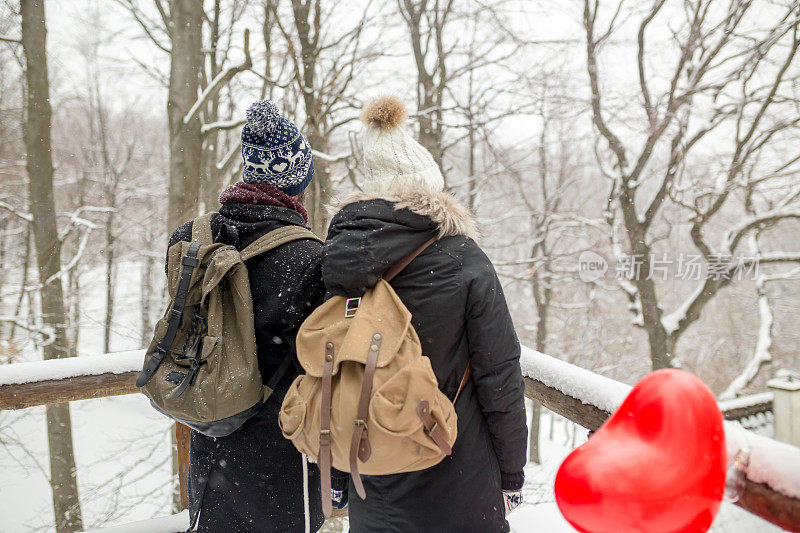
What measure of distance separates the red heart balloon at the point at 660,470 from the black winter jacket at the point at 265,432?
1.20m

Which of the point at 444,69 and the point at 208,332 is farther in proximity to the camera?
the point at 444,69

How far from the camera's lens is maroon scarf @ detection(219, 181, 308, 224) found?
5.82ft

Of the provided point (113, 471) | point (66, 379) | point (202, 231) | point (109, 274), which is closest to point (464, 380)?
point (202, 231)

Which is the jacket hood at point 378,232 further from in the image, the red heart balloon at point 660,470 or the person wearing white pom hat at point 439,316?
the red heart balloon at point 660,470

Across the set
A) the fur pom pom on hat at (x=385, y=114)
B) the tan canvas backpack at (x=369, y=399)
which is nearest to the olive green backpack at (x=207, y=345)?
the tan canvas backpack at (x=369, y=399)

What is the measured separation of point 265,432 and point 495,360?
895mm

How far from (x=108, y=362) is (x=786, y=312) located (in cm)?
1434

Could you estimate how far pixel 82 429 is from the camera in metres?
15.1

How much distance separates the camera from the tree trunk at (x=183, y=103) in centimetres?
589

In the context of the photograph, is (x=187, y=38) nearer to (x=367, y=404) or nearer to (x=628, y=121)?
(x=367, y=404)

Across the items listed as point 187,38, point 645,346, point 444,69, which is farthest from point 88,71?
point 645,346

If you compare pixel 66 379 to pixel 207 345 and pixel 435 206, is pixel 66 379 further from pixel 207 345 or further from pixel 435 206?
pixel 435 206

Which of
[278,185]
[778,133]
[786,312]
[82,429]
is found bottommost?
[82,429]

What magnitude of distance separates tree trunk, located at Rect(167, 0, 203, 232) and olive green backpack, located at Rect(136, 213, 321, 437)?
4.76 metres
